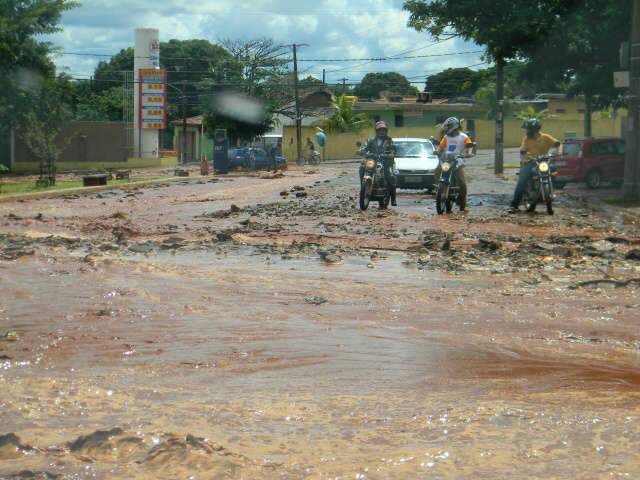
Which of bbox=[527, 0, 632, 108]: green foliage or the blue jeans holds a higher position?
bbox=[527, 0, 632, 108]: green foliage

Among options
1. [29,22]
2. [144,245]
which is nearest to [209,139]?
[29,22]

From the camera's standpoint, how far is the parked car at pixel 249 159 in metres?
47.7

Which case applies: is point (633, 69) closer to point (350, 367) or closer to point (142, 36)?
point (350, 367)

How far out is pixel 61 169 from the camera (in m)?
51.3

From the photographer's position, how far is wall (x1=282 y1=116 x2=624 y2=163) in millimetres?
69312

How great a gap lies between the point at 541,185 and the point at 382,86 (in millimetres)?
94367

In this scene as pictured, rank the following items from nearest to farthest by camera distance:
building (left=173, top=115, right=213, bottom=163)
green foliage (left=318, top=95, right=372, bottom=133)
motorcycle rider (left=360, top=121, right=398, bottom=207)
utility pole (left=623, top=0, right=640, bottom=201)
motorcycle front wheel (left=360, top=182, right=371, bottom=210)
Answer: motorcycle front wheel (left=360, top=182, right=371, bottom=210)
motorcycle rider (left=360, top=121, right=398, bottom=207)
utility pole (left=623, top=0, right=640, bottom=201)
green foliage (left=318, top=95, right=372, bottom=133)
building (left=173, top=115, right=213, bottom=163)

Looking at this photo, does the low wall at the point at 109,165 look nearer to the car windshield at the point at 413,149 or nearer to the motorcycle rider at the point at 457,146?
the car windshield at the point at 413,149

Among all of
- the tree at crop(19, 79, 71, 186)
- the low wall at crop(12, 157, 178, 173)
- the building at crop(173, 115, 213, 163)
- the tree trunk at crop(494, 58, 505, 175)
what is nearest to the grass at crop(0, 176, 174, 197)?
the tree at crop(19, 79, 71, 186)

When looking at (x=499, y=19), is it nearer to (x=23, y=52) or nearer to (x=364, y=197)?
(x=364, y=197)

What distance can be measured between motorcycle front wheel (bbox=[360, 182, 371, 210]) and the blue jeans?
102 inches

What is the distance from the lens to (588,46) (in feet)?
78.1

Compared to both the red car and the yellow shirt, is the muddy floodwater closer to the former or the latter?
the yellow shirt

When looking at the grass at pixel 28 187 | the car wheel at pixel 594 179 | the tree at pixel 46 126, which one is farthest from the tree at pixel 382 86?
the car wheel at pixel 594 179
